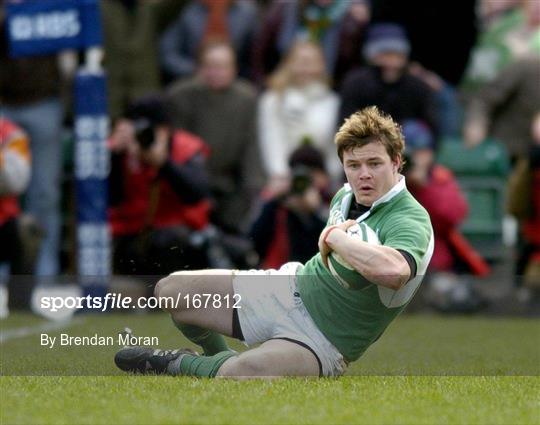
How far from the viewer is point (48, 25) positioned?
13.1 meters

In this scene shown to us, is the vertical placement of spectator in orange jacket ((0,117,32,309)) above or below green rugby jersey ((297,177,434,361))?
below

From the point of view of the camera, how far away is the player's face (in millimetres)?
7895

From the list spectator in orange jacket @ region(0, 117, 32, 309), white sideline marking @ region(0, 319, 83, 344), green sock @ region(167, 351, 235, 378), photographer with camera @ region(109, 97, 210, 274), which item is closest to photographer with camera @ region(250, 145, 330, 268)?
photographer with camera @ region(109, 97, 210, 274)

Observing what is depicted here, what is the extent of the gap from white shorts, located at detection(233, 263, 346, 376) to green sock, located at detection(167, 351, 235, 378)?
20 cm

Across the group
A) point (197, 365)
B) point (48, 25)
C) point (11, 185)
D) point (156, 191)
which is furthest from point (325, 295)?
point (11, 185)

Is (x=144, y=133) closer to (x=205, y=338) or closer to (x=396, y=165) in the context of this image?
(x=205, y=338)

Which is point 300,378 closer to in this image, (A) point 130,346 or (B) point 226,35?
(A) point 130,346

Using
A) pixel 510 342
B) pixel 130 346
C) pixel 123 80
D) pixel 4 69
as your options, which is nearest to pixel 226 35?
pixel 123 80

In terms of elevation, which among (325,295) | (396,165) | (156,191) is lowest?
(156,191)

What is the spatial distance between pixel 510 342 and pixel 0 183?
4.56 metres

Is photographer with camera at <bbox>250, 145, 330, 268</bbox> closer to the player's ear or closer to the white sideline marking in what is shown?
the white sideline marking

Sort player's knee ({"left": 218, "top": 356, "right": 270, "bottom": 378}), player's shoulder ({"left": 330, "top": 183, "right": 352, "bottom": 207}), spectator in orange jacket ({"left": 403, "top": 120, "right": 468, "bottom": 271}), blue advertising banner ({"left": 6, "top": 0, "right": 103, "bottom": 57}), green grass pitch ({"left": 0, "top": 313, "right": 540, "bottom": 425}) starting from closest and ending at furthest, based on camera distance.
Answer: green grass pitch ({"left": 0, "top": 313, "right": 540, "bottom": 425})
player's knee ({"left": 218, "top": 356, "right": 270, "bottom": 378})
player's shoulder ({"left": 330, "top": 183, "right": 352, "bottom": 207})
blue advertising banner ({"left": 6, "top": 0, "right": 103, "bottom": 57})
spectator in orange jacket ({"left": 403, "top": 120, "right": 468, "bottom": 271})

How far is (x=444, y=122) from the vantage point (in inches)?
596

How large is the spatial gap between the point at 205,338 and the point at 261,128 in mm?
6987
